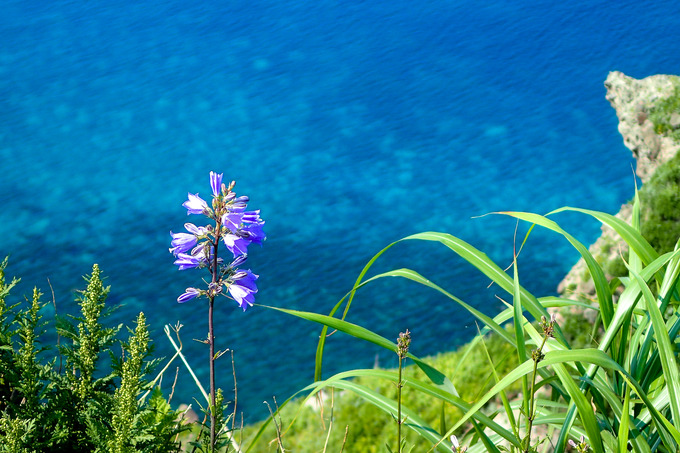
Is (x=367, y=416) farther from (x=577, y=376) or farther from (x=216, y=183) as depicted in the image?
(x=216, y=183)

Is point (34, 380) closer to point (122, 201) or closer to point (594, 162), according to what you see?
point (122, 201)

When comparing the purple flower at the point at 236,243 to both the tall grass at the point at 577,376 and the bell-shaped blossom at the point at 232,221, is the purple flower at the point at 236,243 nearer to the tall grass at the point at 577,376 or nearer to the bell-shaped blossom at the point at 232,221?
the bell-shaped blossom at the point at 232,221

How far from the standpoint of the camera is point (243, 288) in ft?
4.71

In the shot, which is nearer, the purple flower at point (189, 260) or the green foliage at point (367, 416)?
the purple flower at point (189, 260)

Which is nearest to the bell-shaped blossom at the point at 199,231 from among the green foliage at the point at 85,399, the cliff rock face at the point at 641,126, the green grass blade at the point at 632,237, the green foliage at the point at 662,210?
the green foliage at the point at 85,399

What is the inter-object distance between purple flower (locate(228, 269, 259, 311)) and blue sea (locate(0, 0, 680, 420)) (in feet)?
11.7

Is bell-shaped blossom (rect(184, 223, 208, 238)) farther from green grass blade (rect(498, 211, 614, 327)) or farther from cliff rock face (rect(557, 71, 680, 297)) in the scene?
cliff rock face (rect(557, 71, 680, 297))

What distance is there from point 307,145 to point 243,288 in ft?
22.4

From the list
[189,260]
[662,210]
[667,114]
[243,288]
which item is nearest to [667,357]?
[243,288]

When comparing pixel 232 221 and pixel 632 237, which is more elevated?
pixel 232 221

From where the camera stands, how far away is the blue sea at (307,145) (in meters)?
5.84

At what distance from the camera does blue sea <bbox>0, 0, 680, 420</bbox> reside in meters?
5.84

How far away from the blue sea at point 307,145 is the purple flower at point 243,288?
3579mm

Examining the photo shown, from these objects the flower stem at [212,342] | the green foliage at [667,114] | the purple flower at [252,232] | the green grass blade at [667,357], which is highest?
the green foliage at [667,114]
